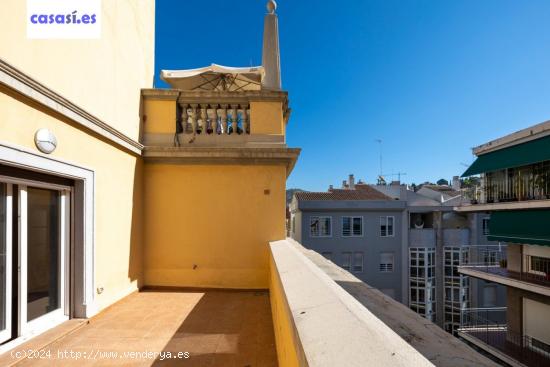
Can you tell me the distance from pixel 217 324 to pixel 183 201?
2.52 metres

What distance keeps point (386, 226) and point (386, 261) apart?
3171 mm

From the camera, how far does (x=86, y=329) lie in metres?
3.73

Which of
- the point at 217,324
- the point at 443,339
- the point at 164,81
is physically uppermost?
the point at 164,81

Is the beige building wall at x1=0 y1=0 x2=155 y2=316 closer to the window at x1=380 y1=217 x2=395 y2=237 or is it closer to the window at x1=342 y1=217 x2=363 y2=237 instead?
the window at x1=342 y1=217 x2=363 y2=237

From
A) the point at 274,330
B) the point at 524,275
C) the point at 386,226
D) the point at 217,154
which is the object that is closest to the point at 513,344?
the point at 524,275

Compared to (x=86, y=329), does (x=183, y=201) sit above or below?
above

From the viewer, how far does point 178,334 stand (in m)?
3.60

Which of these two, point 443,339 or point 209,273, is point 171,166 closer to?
point 209,273

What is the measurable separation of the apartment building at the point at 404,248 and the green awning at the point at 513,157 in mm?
9847

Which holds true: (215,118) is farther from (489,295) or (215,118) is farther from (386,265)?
(489,295)

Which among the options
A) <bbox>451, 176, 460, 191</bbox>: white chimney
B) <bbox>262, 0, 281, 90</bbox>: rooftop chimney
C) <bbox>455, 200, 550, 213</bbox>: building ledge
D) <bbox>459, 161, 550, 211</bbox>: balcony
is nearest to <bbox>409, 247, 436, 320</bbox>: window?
<bbox>455, 200, 550, 213</bbox>: building ledge

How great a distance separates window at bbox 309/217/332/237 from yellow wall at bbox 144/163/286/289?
22.3 meters

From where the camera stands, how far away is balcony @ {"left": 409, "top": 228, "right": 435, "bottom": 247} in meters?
27.7

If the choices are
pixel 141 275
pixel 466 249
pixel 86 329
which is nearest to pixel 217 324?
pixel 86 329
